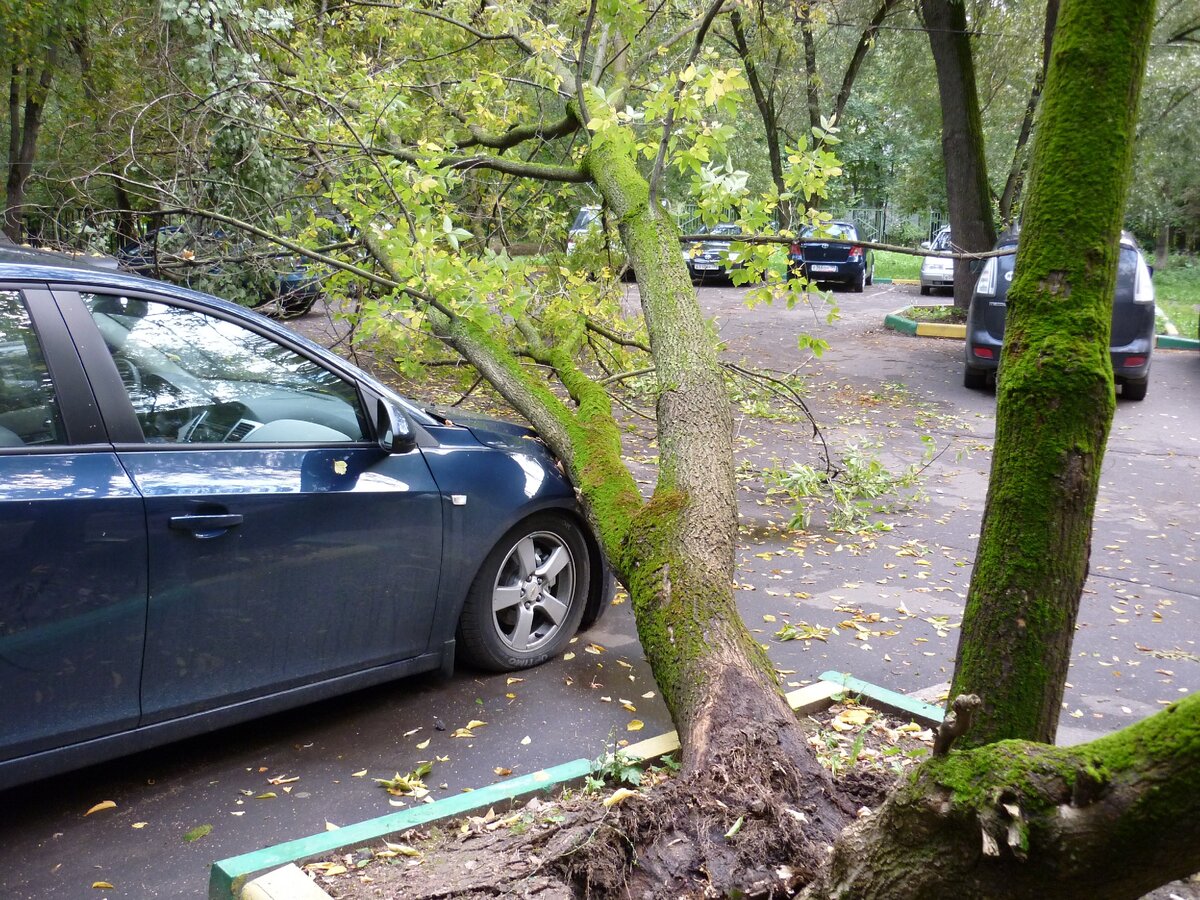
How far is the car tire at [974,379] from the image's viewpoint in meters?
13.0

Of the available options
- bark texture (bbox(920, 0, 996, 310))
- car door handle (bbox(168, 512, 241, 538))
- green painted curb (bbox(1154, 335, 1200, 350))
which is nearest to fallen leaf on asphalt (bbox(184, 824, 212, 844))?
car door handle (bbox(168, 512, 241, 538))

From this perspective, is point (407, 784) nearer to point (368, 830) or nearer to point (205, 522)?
point (368, 830)

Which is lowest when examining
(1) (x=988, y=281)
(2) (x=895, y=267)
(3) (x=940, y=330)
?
(3) (x=940, y=330)

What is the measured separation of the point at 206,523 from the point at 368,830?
3.86 ft

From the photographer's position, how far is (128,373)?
3.55 m

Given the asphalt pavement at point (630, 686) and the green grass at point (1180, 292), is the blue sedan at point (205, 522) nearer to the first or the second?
the asphalt pavement at point (630, 686)

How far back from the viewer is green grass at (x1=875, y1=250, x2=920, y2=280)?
34312mm

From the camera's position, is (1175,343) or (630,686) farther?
(1175,343)

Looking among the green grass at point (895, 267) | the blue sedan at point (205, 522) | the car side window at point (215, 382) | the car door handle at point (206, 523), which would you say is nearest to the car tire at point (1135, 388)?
the blue sedan at point (205, 522)

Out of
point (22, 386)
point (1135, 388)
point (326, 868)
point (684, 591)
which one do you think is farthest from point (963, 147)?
point (326, 868)

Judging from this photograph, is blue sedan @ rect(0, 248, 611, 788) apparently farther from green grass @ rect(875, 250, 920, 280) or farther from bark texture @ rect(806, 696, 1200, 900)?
green grass @ rect(875, 250, 920, 280)

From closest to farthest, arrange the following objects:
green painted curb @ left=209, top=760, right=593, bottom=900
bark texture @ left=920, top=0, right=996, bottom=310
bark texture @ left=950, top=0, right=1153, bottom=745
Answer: bark texture @ left=950, top=0, right=1153, bottom=745 → green painted curb @ left=209, top=760, right=593, bottom=900 → bark texture @ left=920, top=0, right=996, bottom=310

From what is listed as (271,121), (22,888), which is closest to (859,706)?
(22,888)

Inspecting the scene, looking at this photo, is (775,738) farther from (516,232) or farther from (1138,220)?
(1138,220)
